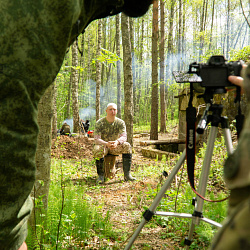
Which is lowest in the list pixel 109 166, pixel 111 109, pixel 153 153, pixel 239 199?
pixel 153 153

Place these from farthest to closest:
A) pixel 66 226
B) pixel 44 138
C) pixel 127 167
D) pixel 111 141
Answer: pixel 127 167, pixel 111 141, pixel 66 226, pixel 44 138

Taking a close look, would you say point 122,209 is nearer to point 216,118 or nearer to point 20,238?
point 216,118

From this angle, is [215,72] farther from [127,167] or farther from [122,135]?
[127,167]

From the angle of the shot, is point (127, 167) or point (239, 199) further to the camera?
point (127, 167)

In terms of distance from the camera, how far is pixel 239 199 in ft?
1.45

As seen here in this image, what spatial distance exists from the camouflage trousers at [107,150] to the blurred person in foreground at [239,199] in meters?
4.45

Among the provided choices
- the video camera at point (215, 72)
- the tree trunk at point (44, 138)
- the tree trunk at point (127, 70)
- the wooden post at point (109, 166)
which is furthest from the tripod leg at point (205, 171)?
the tree trunk at point (127, 70)

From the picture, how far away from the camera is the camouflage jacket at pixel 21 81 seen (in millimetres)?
626

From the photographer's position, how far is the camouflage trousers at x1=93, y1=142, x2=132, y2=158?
486cm

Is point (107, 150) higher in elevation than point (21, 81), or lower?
lower

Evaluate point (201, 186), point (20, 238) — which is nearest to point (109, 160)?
point (201, 186)

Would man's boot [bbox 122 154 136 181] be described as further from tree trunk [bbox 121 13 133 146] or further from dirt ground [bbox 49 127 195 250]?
tree trunk [bbox 121 13 133 146]

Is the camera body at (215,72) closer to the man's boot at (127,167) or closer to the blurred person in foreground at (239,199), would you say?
the blurred person in foreground at (239,199)

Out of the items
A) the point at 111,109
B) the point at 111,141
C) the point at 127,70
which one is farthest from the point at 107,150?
the point at 127,70
